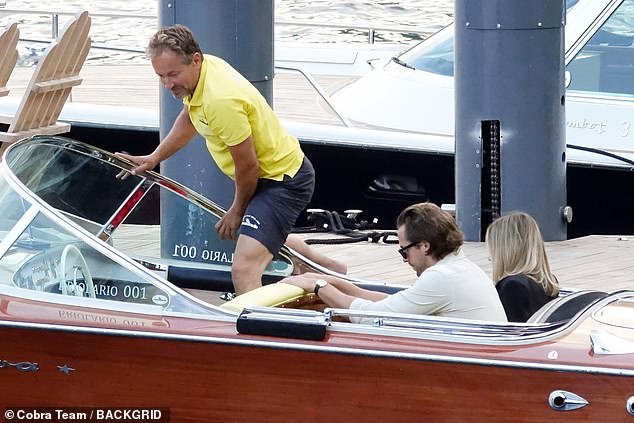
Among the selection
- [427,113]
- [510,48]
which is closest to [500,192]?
[510,48]

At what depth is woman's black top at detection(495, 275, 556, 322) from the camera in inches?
160

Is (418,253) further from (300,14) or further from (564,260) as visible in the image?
(300,14)

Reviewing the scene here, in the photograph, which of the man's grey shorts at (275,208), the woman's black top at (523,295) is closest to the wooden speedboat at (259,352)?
the woman's black top at (523,295)

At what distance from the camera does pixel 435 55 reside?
8.71 m

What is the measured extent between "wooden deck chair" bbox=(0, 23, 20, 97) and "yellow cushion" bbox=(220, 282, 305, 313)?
249 centimetres

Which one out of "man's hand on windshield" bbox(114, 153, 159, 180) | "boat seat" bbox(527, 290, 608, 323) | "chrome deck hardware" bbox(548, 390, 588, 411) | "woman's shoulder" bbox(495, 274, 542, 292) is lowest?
"chrome deck hardware" bbox(548, 390, 588, 411)

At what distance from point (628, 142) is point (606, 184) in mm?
342

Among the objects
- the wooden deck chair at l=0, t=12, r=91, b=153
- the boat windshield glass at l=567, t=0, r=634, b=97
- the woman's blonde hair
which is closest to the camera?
the woman's blonde hair

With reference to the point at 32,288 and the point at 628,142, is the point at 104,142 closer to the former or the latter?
the point at 628,142

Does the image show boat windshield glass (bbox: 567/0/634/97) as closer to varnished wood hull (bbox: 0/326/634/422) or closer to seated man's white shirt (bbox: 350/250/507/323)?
seated man's white shirt (bbox: 350/250/507/323)

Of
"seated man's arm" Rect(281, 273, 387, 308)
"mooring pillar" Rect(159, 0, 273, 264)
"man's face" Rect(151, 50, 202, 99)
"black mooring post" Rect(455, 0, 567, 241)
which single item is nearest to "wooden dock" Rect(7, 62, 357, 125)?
"black mooring post" Rect(455, 0, 567, 241)

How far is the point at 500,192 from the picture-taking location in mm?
6906

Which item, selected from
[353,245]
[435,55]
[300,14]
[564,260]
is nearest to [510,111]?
[564,260]

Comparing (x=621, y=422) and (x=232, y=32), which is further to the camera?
(x=232, y=32)
